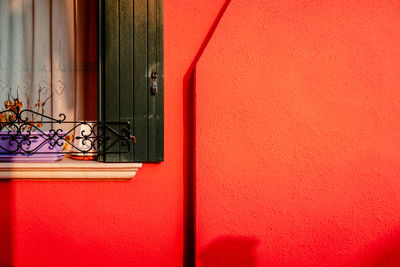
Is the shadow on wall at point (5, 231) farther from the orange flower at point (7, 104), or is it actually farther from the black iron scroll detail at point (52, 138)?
the orange flower at point (7, 104)

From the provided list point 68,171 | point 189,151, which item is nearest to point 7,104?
point 68,171

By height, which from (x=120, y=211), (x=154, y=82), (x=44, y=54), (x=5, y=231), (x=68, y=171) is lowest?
(x=5, y=231)

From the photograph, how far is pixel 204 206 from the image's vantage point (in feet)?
4.82

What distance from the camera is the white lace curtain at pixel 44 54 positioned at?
1.65 m

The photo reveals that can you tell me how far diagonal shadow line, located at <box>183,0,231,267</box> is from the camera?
1.57 m

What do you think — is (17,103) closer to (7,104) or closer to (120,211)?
(7,104)

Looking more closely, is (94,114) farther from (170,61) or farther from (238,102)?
(238,102)

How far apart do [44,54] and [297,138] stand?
1.82 m

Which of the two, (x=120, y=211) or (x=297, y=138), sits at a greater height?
(x=297, y=138)

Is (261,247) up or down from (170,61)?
down

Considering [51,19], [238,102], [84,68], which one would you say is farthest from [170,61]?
[51,19]

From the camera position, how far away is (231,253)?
1.47 metres

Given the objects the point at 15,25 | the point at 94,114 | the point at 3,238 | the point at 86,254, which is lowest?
the point at 86,254

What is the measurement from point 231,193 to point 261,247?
1.27ft
